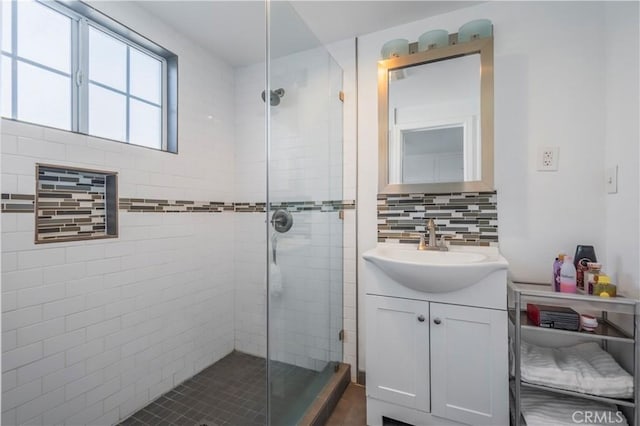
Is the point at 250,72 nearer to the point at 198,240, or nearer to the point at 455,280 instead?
the point at 198,240

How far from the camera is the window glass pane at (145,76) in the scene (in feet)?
5.70

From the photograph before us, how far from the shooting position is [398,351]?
144 cm

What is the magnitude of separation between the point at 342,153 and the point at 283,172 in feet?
2.43

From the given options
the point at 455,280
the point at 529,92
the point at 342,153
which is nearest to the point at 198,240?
the point at 342,153

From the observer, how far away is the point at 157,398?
1.73 metres

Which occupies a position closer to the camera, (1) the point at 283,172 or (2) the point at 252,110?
(1) the point at 283,172

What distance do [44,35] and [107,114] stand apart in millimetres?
391

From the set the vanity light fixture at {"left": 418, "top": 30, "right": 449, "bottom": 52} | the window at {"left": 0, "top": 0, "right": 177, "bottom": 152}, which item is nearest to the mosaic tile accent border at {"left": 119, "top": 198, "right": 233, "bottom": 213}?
the window at {"left": 0, "top": 0, "right": 177, "bottom": 152}

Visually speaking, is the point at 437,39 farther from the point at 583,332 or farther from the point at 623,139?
the point at 583,332

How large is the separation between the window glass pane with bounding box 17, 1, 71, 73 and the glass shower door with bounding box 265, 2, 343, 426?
1068mm
